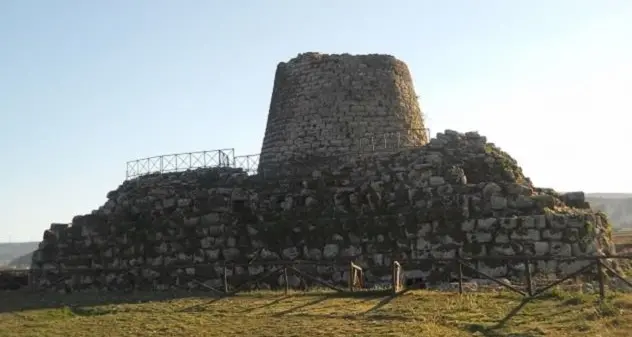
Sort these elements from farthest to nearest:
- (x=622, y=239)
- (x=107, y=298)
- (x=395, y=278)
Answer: (x=622, y=239), (x=107, y=298), (x=395, y=278)

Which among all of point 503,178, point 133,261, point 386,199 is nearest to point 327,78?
point 386,199

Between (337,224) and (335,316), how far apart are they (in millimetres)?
6837

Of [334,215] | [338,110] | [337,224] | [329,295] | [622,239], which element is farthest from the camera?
[622,239]

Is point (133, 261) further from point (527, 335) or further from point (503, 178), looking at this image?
point (527, 335)

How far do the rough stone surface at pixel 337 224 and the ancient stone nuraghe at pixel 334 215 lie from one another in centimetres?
4

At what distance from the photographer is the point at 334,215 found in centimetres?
2019

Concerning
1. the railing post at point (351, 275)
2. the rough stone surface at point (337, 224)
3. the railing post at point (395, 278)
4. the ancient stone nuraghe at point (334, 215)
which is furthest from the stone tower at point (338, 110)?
the railing post at point (395, 278)

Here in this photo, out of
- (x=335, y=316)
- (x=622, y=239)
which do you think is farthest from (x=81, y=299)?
(x=622, y=239)

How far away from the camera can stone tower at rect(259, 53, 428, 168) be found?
23.0 metres

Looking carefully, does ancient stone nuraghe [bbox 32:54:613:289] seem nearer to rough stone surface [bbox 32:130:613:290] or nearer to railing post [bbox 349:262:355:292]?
rough stone surface [bbox 32:130:613:290]

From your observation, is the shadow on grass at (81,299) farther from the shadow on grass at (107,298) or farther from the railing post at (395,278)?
the railing post at (395,278)

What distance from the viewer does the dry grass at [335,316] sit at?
1138 centimetres

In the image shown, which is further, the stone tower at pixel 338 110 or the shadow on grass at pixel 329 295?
the stone tower at pixel 338 110

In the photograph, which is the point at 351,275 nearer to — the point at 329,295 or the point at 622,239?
the point at 329,295
